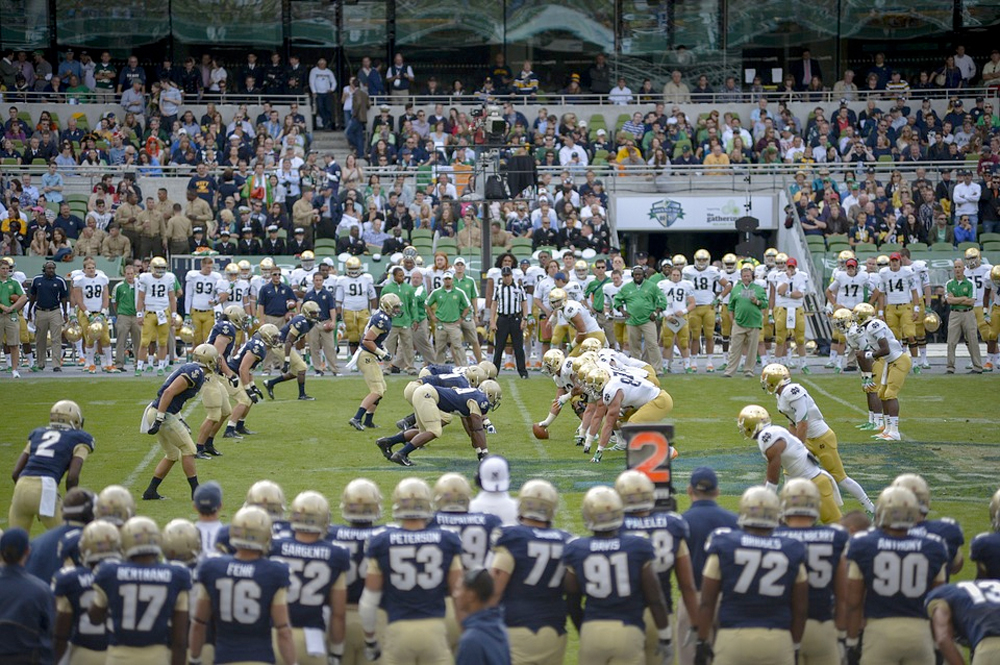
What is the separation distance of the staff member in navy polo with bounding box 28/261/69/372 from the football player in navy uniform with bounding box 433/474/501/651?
14121 millimetres

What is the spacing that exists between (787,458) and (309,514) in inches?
173

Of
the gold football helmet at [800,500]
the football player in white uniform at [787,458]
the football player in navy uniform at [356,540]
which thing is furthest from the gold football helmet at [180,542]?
the football player in white uniform at [787,458]

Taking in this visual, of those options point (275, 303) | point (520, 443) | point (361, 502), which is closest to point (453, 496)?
A: point (361, 502)

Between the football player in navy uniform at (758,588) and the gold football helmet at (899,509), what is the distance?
0.51 metres

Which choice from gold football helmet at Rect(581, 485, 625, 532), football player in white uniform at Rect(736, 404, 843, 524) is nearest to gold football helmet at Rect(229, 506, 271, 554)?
gold football helmet at Rect(581, 485, 625, 532)

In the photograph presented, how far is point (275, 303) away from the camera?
19297 millimetres

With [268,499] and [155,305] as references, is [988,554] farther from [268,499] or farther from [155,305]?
[155,305]

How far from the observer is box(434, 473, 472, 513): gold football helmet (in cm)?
720

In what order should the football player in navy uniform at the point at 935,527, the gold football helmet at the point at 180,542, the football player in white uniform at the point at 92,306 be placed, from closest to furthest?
the gold football helmet at the point at 180,542, the football player in navy uniform at the point at 935,527, the football player in white uniform at the point at 92,306

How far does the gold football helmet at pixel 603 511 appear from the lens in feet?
22.1

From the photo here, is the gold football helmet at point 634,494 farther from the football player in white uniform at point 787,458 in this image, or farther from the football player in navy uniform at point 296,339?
the football player in navy uniform at point 296,339

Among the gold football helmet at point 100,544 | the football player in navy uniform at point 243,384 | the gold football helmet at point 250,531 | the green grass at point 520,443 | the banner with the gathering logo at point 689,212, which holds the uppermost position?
the banner with the gathering logo at point 689,212

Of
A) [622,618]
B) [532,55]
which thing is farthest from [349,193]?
[622,618]

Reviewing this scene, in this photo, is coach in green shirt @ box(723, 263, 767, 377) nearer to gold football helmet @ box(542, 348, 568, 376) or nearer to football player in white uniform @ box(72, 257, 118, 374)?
gold football helmet @ box(542, 348, 568, 376)
